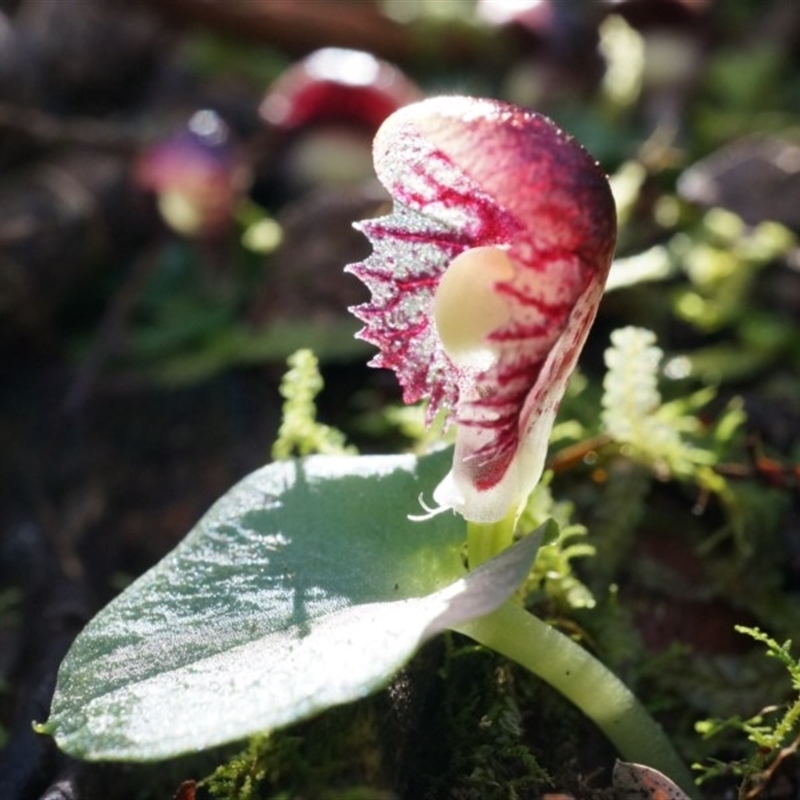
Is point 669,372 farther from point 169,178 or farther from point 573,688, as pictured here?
point 169,178

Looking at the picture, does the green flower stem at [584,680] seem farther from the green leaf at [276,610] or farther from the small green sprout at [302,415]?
the small green sprout at [302,415]


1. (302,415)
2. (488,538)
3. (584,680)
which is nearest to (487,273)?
(488,538)

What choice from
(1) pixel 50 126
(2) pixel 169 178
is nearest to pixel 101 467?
(2) pixel 169 178

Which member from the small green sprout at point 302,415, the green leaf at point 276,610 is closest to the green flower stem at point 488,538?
the green leaf at point 276,610

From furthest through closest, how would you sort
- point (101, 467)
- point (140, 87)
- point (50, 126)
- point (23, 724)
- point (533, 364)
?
1. point (140, 87)
2. point (50, 126)
3. point (101, 467)
4. point (23, 724)
5. point (533, 364)

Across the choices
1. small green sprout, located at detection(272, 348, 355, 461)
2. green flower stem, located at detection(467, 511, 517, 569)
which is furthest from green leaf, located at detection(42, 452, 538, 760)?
small green sprout, located at detection(272, 348, 355, 461)

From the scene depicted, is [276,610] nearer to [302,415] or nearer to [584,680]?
[584,680]
